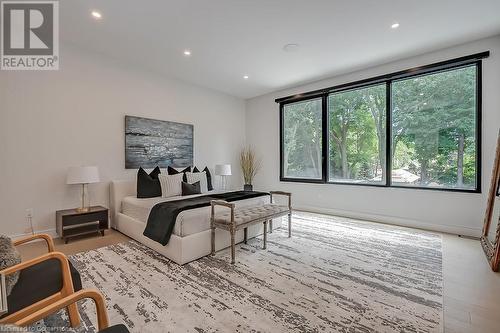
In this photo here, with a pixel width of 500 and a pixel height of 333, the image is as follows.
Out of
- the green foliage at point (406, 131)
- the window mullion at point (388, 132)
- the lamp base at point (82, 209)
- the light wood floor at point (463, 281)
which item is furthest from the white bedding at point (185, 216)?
the window mullion at point (388, 132)

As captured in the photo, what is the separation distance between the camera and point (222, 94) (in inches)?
240

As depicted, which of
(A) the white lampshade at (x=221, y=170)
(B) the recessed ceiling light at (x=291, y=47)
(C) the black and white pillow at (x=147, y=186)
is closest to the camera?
(B) the recessed ceiling light at (x=291, y=47)

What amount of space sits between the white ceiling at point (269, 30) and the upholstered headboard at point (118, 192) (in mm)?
2216

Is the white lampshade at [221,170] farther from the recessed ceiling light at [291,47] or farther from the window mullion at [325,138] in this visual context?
the recessed ceiling light at [291,47]

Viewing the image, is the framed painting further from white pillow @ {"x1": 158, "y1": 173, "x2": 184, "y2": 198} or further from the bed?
white pillow @ {"x1": 158, "y1": 173, "x2": 184, "y2": 198}

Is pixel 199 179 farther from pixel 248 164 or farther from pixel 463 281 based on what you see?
pixel 463 281

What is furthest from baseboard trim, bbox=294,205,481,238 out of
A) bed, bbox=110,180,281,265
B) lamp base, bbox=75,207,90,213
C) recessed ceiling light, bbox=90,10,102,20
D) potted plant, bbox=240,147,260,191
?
recessed ceiling light, bbox=90,10,102,20

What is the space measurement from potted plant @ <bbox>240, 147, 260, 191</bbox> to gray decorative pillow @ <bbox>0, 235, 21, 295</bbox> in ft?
16.8

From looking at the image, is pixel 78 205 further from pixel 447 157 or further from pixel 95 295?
pixel 447 157

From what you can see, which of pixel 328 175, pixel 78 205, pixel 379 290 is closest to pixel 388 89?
pixel 328 175

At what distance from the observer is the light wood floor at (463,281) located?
1743 millimetres

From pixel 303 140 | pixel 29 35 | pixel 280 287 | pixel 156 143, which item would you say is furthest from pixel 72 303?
pixel 303 140

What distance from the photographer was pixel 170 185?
13.3 feet

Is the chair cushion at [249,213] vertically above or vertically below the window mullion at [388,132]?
below
